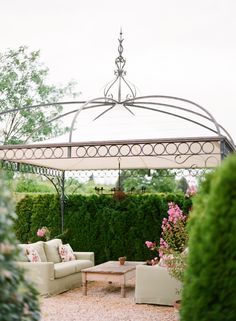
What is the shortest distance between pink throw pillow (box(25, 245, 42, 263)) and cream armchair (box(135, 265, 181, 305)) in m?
1.95

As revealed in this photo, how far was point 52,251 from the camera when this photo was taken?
31.5 feet

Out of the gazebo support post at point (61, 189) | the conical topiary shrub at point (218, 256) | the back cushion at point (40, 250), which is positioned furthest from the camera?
the gazebo support post at point (61, 189)

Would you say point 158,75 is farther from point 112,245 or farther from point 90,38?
point 112,245

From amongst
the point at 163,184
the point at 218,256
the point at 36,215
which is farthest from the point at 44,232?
the point at 163,184

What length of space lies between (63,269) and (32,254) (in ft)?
2.01

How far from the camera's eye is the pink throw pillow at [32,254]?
8656mm

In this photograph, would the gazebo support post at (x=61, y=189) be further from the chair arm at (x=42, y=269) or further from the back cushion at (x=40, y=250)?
the chair arm at (x=42, y=269)

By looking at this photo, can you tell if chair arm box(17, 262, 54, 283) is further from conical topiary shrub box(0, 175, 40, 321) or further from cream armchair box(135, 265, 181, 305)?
conical topiary shrub box(0, 175, 40, 321)

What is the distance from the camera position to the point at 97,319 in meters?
6.76

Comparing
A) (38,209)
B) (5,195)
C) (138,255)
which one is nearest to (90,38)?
(38,209)

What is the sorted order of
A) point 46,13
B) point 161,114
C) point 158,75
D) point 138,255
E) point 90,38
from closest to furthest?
point 161,114
point 138,255
point 46,13
point 90,38
point 158,75

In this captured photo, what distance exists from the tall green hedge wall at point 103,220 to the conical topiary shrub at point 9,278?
811 centimetres

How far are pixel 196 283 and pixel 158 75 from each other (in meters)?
17.1

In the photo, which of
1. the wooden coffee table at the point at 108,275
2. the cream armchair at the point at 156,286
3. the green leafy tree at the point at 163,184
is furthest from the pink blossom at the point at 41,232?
the green leafy tree at the point at 163,184
